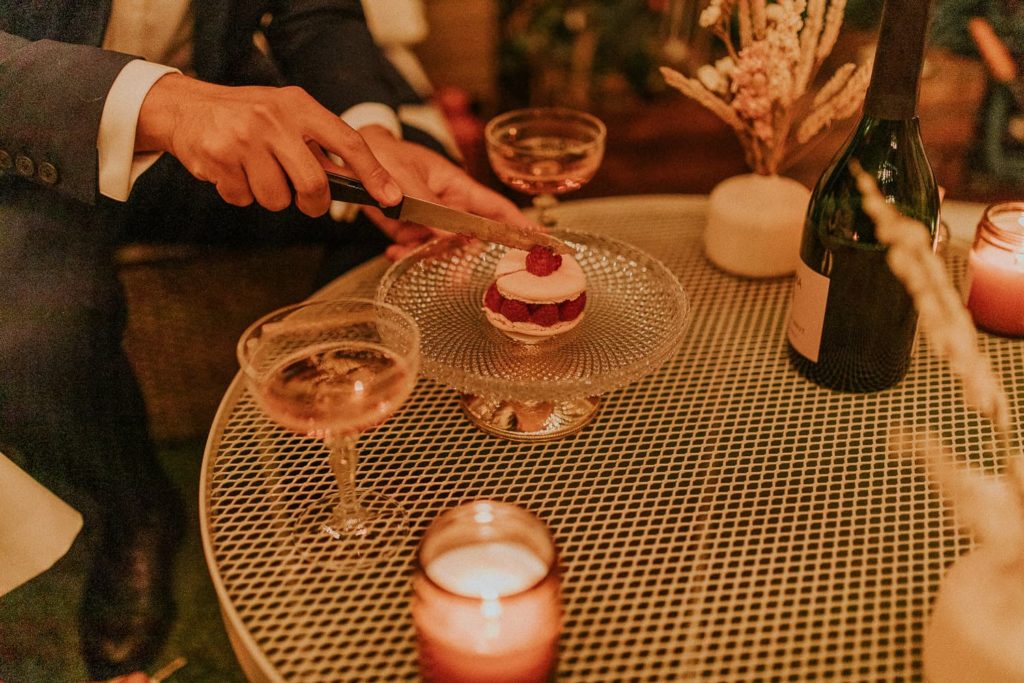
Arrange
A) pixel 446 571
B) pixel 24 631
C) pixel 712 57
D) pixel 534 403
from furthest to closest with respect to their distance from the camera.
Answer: pixel 712 57 < pixel 24 631 < pixel 534 403 < pixel 446 571

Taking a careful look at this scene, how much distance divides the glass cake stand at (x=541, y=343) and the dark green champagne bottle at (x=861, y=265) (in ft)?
0.48

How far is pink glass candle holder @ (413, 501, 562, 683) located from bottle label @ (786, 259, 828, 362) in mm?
457

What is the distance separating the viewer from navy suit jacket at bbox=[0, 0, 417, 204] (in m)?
0.98

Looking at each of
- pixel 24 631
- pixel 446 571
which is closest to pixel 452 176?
pixel 446 571

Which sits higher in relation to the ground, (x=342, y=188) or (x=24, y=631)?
(x=342, y=188)

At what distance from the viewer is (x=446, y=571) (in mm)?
625

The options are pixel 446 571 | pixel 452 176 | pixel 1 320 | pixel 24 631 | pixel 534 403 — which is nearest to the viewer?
pixel 446 571

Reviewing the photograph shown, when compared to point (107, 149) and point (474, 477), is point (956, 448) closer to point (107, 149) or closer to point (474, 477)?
point (474, 477)

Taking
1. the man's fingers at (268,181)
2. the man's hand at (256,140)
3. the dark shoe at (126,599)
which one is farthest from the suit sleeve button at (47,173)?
the dark shoe at (126,599)

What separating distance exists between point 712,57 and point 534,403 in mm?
2690

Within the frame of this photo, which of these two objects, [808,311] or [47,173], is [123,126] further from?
[808,311]

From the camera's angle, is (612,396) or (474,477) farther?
(612,396)

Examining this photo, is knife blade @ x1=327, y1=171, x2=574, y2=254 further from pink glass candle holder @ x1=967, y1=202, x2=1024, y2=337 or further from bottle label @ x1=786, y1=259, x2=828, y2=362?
pink glass candle holder @ x1=967, y1=202, x2=1024, y2=337

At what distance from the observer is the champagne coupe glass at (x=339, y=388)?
70 centimetres
